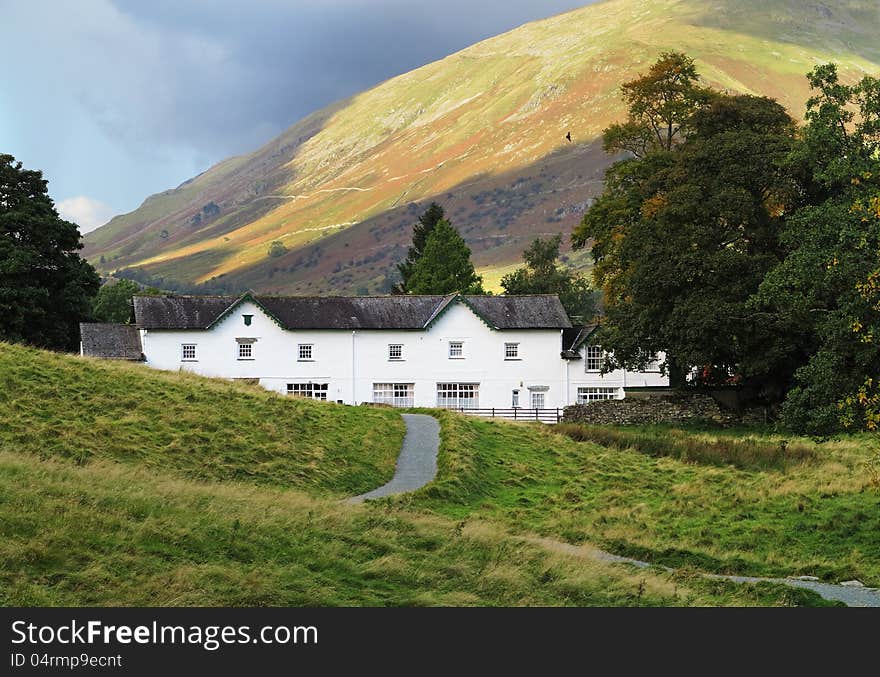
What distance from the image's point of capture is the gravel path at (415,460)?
3625 centimetres

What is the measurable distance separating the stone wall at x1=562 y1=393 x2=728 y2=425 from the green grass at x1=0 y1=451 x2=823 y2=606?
40845mm

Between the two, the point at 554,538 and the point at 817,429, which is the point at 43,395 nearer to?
the point at 554,538

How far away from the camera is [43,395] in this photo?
39.3m

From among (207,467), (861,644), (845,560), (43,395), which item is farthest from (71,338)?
(861,644)

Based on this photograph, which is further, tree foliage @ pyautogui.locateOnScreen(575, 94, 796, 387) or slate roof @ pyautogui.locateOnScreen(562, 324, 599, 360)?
slate roof @ pyautogui.locateOnScreen(562, 324, 599, 360)

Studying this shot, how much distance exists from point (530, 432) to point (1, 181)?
42014 millimetres

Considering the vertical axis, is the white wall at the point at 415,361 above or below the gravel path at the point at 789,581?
above

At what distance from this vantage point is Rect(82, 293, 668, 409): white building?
76.1 meters

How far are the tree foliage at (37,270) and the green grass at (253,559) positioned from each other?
4676cm

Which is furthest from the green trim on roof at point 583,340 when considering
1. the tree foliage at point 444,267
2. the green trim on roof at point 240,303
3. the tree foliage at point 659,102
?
the tree foliage at point 444,267

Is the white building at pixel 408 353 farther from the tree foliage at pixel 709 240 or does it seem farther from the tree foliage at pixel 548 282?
the tree foliage at pixel 548 282

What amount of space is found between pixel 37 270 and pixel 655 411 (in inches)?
1619

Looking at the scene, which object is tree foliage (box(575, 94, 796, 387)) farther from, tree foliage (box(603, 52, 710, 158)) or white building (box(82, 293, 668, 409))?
white building (box(82, 293, 668, 409))

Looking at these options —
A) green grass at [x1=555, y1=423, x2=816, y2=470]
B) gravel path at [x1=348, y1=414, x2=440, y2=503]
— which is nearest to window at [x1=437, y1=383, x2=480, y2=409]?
green grass at [x1=555, y1=423, x2=816, y2=470]
